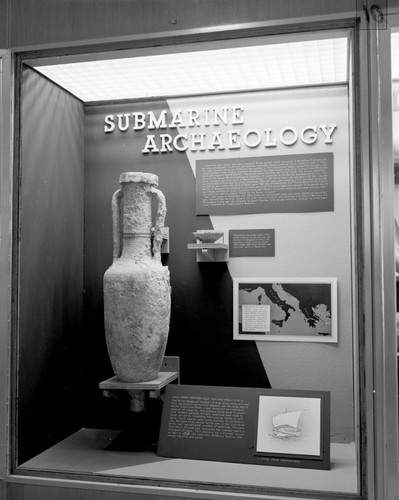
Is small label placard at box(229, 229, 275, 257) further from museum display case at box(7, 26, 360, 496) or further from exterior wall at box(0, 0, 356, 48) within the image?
exterior wall at box(0, 0, 356, 48)

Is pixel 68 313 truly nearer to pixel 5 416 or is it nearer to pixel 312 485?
pixel 5 416

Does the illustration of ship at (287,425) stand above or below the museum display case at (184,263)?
below

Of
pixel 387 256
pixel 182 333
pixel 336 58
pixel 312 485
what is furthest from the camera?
pixel 182 333

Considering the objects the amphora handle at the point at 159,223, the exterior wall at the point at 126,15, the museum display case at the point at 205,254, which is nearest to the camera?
the exterior wall at the point at 126,15

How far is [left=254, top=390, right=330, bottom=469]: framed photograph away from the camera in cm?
291

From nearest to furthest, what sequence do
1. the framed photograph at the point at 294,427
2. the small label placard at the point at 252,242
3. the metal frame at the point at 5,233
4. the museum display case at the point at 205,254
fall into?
the metal frame at the point at 5,233
the framed photograph at the point at 294,427
the museum display case at the point at 205,254
the small label placard at the point at 252,242

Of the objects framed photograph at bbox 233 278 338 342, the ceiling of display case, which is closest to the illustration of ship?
framed photograph at bbox 233 278 338 342

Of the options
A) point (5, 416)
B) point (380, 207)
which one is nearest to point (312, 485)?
point (380, 207)

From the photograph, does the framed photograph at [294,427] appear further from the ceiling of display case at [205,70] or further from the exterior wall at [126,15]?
the exterior wall at [126,15]

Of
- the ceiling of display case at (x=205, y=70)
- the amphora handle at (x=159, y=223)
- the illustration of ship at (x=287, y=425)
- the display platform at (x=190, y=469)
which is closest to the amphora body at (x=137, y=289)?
the amphora handle at (x=159, y=223)

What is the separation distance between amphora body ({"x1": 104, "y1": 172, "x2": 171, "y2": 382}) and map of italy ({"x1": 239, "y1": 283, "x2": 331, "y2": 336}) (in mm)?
621

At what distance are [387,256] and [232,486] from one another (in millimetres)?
1197

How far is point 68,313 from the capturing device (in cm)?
352

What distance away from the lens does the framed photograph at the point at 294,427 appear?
2914 millimetres
